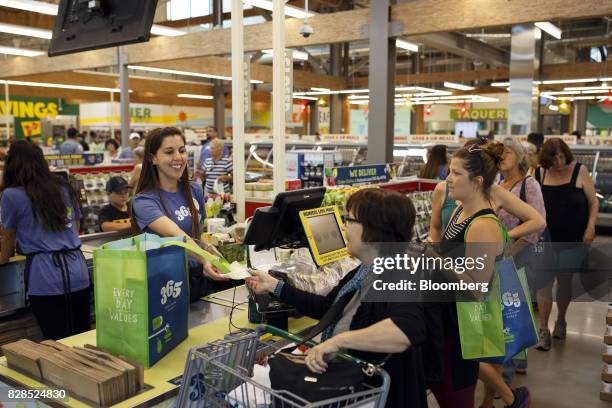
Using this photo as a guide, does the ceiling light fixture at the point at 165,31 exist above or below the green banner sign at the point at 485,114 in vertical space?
above

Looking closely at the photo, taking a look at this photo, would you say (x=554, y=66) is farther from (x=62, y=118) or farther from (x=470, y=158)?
(x=62, y=118)

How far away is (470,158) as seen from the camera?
2746 millimetres

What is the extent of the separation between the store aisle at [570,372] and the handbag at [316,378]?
2339mm

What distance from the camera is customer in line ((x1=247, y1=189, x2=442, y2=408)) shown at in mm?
1687

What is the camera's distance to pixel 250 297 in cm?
250

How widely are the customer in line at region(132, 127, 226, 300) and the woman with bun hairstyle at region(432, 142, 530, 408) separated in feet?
3.95

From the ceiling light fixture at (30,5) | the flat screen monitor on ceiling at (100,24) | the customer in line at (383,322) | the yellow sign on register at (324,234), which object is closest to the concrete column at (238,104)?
the flat screen monitor on ceiling at (100,24)

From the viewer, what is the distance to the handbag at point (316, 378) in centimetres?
155

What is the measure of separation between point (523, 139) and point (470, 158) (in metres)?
6.87

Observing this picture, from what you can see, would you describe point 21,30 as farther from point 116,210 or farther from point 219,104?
point 219,104

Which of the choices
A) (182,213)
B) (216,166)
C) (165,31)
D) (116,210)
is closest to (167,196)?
(182,213)

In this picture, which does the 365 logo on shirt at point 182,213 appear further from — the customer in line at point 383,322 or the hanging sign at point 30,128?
the hanging sign at point 30,128

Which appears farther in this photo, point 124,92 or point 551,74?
point 551,74

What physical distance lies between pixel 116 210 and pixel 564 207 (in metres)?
3.93
